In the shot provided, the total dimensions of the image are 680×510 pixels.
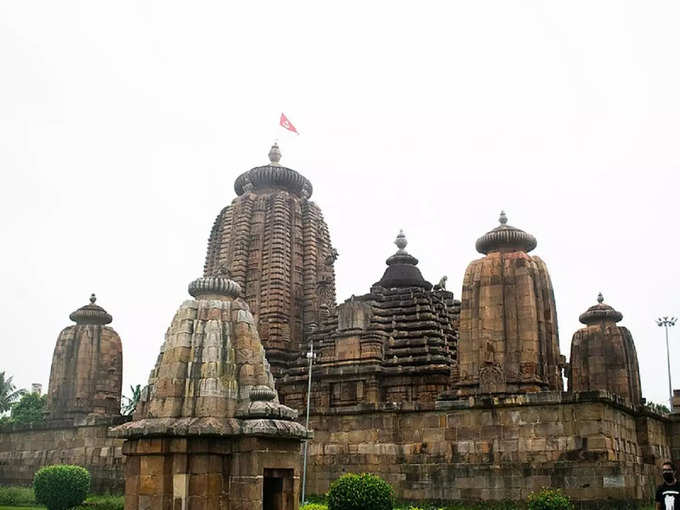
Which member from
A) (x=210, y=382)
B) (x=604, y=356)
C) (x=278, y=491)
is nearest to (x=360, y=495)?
(x=278, y=491)

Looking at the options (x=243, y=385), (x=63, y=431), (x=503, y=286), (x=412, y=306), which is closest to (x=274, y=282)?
(x=412, y=306)

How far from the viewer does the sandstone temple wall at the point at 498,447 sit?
2125 cm

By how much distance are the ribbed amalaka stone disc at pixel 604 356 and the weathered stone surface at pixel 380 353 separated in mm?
5890

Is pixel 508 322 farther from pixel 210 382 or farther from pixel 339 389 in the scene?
pixel 210 382

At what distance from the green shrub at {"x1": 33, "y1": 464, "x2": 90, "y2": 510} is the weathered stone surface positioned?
12.1 metres

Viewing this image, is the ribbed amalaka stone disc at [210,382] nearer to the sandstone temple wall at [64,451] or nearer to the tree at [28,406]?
the sandstone temple wall at [64,451]

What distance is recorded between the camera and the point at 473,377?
84.4 feet

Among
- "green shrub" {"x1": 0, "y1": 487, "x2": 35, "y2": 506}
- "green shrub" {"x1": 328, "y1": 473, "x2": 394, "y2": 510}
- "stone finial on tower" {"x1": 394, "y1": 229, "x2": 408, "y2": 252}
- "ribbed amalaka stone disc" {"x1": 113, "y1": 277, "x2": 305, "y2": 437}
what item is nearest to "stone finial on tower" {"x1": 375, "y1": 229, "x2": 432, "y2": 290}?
"stone finial on tower" {"x1": 394, "y1": 229, "x2": 408, "y2": 252}

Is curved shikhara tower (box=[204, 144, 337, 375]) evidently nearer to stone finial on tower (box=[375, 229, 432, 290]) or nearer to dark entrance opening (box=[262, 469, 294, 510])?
stone finial on tower (box=[375, 229, 432, 290])

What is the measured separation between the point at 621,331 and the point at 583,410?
12.9 metres

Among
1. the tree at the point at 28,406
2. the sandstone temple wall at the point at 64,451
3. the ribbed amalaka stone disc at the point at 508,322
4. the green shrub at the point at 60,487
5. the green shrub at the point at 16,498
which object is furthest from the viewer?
the tree at the point at 28,406

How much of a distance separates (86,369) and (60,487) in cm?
1424

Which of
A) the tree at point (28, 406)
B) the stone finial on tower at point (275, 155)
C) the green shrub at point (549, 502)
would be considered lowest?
the green shrub at point (549, 502)

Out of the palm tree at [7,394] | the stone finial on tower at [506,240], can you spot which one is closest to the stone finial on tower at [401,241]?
the stone finial on tower at [506,240]
